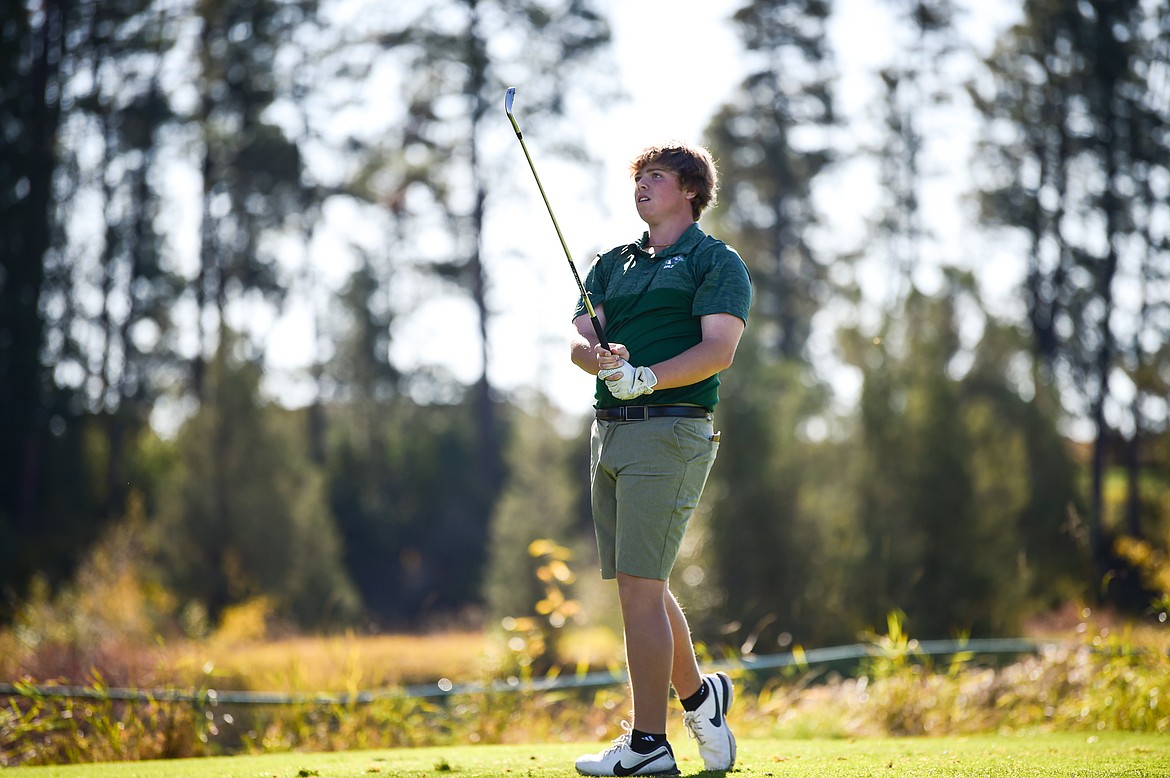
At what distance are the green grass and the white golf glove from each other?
3.72 feet

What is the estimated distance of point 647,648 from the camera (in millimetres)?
3619

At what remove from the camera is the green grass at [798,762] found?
3723 mm

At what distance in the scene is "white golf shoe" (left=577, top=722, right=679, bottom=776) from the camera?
11.9 ft

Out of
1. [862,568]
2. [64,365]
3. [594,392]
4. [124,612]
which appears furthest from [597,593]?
[594,392]

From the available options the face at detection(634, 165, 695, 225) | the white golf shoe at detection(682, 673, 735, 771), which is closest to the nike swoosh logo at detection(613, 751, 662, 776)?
the white golf shoe at detection(682, 673, 735, 771)

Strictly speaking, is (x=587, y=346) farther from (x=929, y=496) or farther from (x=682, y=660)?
(x=929, y=496)

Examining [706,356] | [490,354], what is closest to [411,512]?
[490,354]

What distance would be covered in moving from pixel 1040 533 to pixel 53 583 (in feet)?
45.9

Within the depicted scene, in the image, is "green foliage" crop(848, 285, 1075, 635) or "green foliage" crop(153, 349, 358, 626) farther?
"green foliage" crop(153, 349, 358, 626)

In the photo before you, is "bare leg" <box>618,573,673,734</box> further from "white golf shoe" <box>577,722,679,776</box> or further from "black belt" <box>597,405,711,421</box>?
"black belt" <box>597,405,711,421</box>

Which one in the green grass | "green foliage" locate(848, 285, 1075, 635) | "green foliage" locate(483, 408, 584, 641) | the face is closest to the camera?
the green grass

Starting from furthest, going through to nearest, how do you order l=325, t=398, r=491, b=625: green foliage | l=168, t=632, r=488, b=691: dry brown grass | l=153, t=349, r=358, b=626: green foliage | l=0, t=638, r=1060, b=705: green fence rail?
l=325, t=398, r=491, b=625: green foliage < l=153, t=349, r=358, b=626: green foliage < l=168, t=632, r=488, b=691: dry brown grass < l=0, t=638, r=1060, b=705: green fence rail

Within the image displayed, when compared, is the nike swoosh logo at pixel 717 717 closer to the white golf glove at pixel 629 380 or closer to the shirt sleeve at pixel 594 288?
the white golf glove at pixel 629 380

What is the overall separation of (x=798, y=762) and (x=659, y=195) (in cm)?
183
